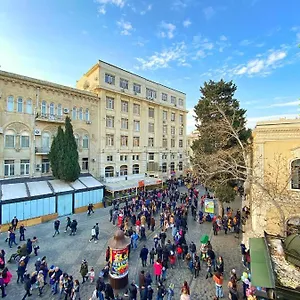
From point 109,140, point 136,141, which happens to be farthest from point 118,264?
point 136,141

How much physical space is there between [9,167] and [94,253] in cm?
1352

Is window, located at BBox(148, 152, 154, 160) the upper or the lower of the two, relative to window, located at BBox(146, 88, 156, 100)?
lower

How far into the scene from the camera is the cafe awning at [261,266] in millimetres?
5883

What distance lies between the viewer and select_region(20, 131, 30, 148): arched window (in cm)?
2069

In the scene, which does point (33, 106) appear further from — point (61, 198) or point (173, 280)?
point (173, 280)

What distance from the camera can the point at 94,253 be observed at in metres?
12.6

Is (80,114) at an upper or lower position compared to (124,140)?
upper

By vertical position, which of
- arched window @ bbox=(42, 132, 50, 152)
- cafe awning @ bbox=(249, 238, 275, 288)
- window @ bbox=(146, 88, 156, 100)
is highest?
window @ bbox=(146, 88, 156, 100)

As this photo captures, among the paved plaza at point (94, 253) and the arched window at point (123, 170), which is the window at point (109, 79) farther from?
the paved plaza at point (94, 253)

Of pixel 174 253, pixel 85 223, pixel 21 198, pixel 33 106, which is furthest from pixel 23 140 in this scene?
pixel 174 253

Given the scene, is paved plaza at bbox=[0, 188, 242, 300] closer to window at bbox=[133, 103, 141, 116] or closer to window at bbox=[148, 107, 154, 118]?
window at bbox=[133, 103, 141, 116]

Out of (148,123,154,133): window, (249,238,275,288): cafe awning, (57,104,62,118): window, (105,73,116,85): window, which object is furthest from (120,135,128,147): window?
(249,238,275,288): cafe awning

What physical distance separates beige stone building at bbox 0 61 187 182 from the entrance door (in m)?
4.41

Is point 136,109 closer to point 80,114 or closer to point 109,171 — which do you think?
point 80,114
